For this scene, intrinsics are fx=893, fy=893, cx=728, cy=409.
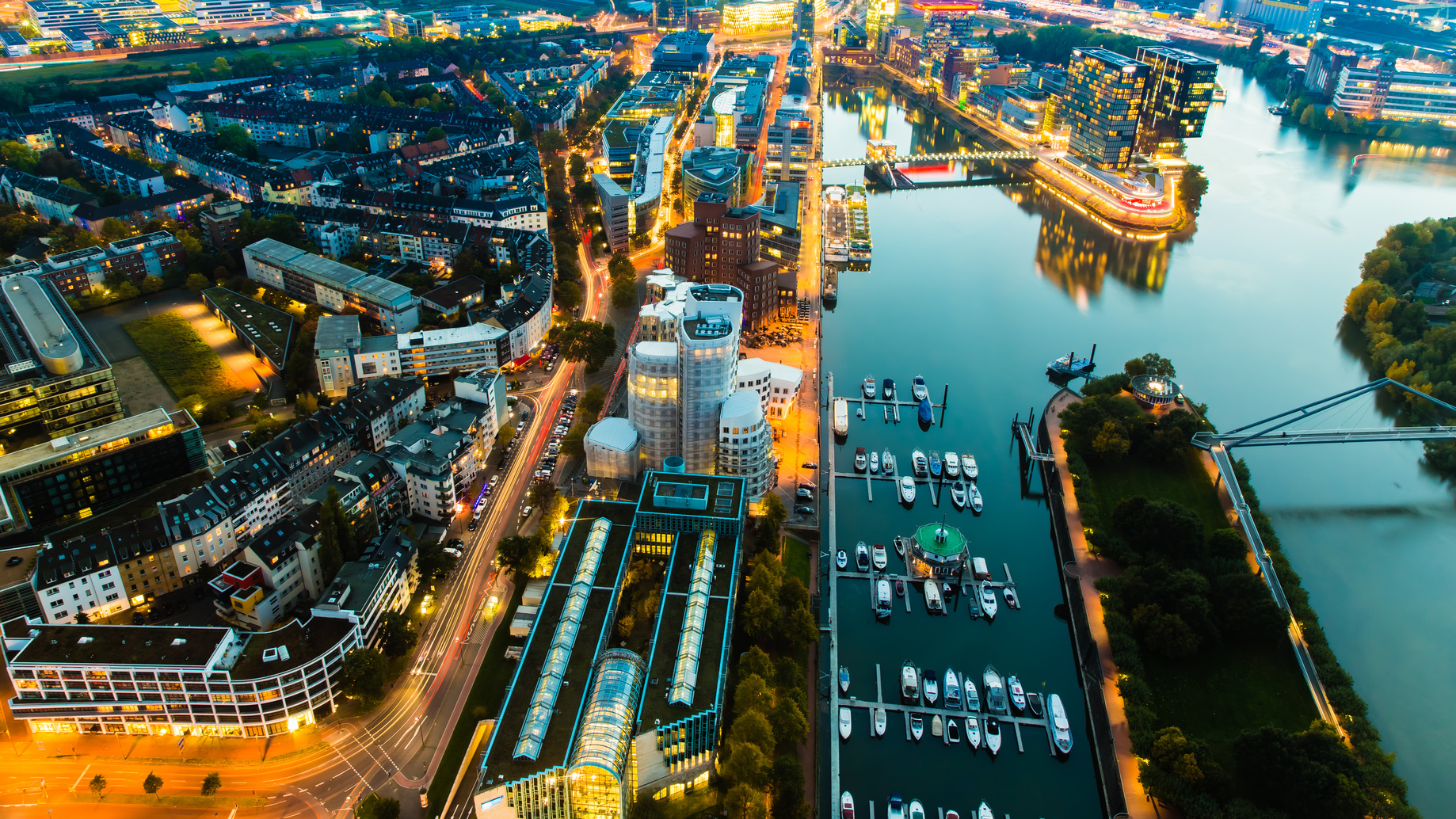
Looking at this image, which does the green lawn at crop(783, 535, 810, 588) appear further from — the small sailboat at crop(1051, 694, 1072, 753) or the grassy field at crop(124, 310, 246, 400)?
the grassy field at crop(124, 310, 246, 400)

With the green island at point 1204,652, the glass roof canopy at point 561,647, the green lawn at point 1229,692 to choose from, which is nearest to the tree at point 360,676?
the glass roof canopy at point 561,647

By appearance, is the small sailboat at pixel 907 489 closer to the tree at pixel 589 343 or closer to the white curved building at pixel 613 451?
the white curved building at pixel 613 451

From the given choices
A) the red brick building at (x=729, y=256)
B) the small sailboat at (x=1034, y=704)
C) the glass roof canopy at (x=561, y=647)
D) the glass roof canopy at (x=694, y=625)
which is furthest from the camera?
the red brick building at (x=729, y=256)

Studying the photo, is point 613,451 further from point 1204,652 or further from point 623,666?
point 1204,652

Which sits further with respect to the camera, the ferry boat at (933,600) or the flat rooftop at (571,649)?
→ the ferry boat at (933,600)

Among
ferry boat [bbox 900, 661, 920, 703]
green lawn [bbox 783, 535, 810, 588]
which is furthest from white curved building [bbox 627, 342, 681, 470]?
ferry boat [bbox 900, 661, 920, 703]

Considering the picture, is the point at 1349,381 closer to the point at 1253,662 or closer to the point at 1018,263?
the point at 1018,263
